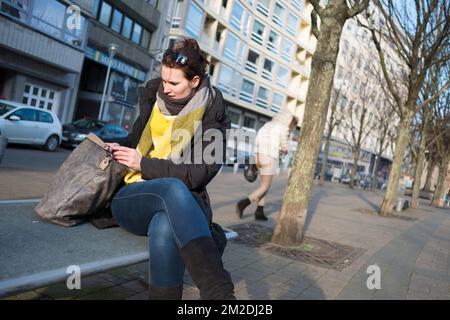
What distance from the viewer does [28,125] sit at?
1462cm

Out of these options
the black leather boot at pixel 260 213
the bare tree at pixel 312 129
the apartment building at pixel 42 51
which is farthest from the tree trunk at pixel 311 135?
the apartment building at pixel 42 51

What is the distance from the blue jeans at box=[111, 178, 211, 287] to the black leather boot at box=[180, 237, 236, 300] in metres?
0.05

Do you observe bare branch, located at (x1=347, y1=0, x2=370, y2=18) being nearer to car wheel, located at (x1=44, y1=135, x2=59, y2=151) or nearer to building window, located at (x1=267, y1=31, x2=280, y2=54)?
car wheel, located at (x1=44, y1=135, x2=59, y2=151)

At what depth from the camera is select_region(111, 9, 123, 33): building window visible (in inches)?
983

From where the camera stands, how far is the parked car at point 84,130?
18266 millimetres

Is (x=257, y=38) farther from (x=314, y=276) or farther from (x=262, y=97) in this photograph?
(x=314, y=276)

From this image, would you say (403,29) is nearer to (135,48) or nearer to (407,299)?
(407,299)

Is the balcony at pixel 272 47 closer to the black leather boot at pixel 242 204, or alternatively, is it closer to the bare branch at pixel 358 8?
the black leather boot at pixel 242 204

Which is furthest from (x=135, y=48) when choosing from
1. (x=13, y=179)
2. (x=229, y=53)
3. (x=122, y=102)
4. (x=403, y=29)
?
(x=13, y=179)

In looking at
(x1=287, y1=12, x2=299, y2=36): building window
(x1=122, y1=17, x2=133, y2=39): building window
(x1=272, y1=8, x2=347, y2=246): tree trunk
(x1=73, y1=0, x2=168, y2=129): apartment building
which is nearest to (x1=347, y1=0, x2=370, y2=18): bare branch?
(x1=272, y1=8, x2=347, y2=246): tree trunk

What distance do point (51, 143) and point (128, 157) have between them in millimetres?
14665

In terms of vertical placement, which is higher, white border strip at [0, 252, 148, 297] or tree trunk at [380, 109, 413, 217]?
tree trunk at [380, 109, 413, 217]

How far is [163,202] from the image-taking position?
2.33 m
